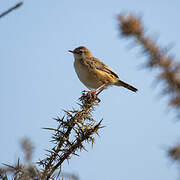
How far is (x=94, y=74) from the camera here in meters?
7.13

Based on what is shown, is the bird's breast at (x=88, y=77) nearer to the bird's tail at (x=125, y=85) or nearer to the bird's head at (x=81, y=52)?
the bird's head at (x=81, y=52)

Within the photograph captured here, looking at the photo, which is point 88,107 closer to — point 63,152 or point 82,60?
point 63,152

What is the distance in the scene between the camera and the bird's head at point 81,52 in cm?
804

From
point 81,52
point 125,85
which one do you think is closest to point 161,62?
point 125,85

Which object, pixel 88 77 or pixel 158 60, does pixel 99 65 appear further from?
pixel 158 60

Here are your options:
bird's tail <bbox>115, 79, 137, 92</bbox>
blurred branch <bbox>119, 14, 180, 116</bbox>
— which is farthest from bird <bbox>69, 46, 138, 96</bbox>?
blurred branch <bbox>119, 14, 180, 116</bbox>

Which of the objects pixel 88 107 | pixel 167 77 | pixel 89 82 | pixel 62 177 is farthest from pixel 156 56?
pixel 89 82

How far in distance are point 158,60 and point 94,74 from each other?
5878 mm

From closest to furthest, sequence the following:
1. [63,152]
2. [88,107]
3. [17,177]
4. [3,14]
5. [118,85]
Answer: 1. [3,14]
2. [17,177]
3. [63,152]
4. [88,107]
5. [118,85]

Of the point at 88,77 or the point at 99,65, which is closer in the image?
the point at 88,77

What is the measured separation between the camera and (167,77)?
1208 millimetres

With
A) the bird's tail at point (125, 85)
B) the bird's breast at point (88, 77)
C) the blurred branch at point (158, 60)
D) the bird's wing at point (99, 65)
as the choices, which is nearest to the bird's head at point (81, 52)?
the bird's wing at point (99, 65)

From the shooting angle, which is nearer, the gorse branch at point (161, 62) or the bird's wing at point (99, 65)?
the gorse branch at point (161, 62)

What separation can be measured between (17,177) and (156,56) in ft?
3.14
